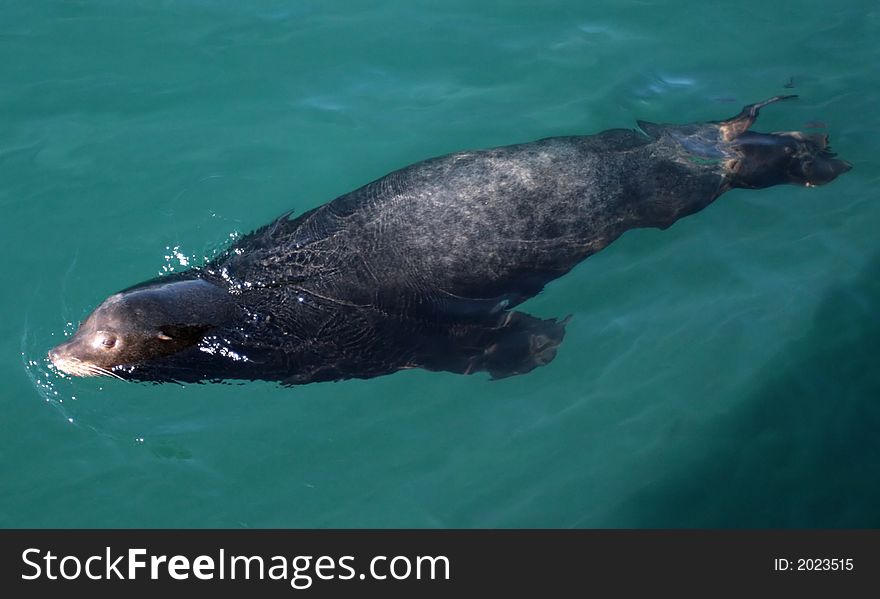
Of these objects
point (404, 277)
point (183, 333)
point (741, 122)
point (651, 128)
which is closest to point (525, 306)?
point (404, 277)

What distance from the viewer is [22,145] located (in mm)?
10102

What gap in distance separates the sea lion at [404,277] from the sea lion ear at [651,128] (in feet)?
1.70

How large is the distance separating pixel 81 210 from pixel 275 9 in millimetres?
4151

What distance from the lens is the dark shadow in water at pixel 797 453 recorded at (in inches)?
296

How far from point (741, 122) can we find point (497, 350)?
4371 millimetres

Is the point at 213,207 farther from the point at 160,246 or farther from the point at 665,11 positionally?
the point at 665,11

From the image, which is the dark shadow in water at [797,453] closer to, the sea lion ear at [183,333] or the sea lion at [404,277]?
the sea lion at [404,277]

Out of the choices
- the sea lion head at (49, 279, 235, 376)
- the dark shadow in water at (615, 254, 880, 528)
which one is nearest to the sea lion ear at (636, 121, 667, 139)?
the dark shadow in water at (615, 254, 880, 528)

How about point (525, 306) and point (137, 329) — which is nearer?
point (137, 329)

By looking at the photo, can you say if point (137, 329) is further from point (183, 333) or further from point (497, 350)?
point (497, 350)

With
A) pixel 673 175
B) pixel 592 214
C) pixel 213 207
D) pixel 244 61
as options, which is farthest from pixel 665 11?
pixel 213 207

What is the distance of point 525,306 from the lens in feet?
28.9

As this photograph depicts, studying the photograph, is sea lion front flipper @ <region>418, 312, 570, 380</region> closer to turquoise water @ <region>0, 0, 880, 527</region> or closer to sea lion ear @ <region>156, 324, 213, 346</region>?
turquoise water @ <region>0, 0, 880, 527</region>

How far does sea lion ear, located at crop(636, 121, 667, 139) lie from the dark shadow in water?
2802 millimetres
